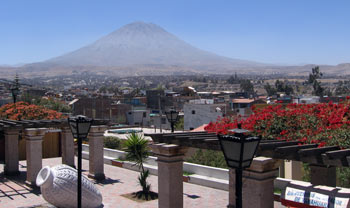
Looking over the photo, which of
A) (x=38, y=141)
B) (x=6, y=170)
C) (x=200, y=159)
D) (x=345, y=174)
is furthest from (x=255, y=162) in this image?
(x=6, y=170)

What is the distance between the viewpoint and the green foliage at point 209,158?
1632 cm

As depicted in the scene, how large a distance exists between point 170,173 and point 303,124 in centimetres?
271

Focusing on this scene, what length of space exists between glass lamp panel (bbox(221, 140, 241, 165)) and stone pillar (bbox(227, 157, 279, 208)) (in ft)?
5.01

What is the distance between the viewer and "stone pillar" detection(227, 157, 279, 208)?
633 centimetres

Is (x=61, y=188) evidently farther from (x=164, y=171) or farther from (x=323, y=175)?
(x=323, y=175)

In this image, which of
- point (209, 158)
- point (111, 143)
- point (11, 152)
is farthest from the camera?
point (111, 143)

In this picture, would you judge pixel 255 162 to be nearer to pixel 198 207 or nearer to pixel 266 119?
pixel 266 119

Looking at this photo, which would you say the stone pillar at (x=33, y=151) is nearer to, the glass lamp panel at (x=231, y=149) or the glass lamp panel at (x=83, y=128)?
the glass lamp panel at (x=83, y=128)

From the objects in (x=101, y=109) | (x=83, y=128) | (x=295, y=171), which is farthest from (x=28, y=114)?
(x=101, y=109)

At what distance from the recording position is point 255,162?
632 centimetres

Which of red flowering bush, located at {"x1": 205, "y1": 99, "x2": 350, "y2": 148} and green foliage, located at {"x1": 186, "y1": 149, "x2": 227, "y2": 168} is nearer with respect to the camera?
red flowering bush, located at {"x1": 205, "y1": 99, "x2": 350, "y2": 148}

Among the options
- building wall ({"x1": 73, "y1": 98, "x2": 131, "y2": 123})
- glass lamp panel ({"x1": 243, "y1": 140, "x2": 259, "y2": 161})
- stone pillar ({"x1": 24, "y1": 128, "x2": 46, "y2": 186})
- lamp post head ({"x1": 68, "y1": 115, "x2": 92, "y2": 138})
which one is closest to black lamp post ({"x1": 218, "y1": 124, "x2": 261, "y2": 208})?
glass lamp panel ({"x1": 243, "y1": 140, "x2": 259, "y2": 161})

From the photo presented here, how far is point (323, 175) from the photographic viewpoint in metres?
8.32

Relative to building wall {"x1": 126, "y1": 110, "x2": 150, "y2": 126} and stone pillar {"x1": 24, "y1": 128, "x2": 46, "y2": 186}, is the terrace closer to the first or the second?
stone pillar {"x1": 24, "y1": 128, "x2": 46, "y2": 186}
